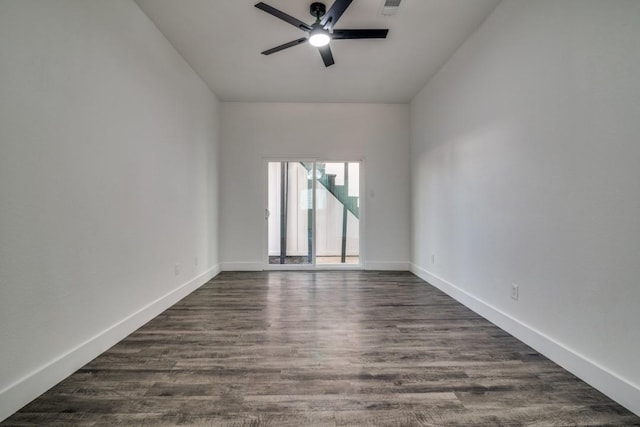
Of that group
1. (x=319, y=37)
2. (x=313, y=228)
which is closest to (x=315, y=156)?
(x=313, y=228)

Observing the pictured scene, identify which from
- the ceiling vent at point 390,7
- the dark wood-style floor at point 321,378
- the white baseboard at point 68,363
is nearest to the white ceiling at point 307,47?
the ceiling vent at point 390,7

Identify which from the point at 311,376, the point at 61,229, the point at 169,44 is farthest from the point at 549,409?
the point at 169,44

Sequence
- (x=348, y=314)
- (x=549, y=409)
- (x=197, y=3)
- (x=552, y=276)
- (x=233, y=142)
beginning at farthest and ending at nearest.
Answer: (x=233, y=142)
(x=348, y=314)
(x=197, y=3)
(x=552, y=276)
(x=549, y=409)

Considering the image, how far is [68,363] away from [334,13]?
3.02 metres

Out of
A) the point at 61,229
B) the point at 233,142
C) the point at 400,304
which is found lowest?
the point at 400,304

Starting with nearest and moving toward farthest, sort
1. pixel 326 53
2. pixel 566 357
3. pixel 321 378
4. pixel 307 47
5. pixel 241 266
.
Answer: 1. pixel 321 378
2. pixel 566 357
3. pixel 326 53
4. pixel 307 47
5. pixel 241 266

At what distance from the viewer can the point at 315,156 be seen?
196 inches

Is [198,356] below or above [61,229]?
below

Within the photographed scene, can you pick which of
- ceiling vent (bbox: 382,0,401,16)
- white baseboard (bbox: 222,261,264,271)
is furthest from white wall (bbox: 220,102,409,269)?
Answer: ceiling vent (bbox: 382,0,401,16)

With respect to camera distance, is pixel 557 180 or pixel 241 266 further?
pixel 241 266

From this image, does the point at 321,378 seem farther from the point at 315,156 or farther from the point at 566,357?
the point at 315,156

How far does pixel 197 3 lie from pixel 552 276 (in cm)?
354

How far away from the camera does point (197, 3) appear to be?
8.21ft

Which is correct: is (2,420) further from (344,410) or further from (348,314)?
(348,314)
